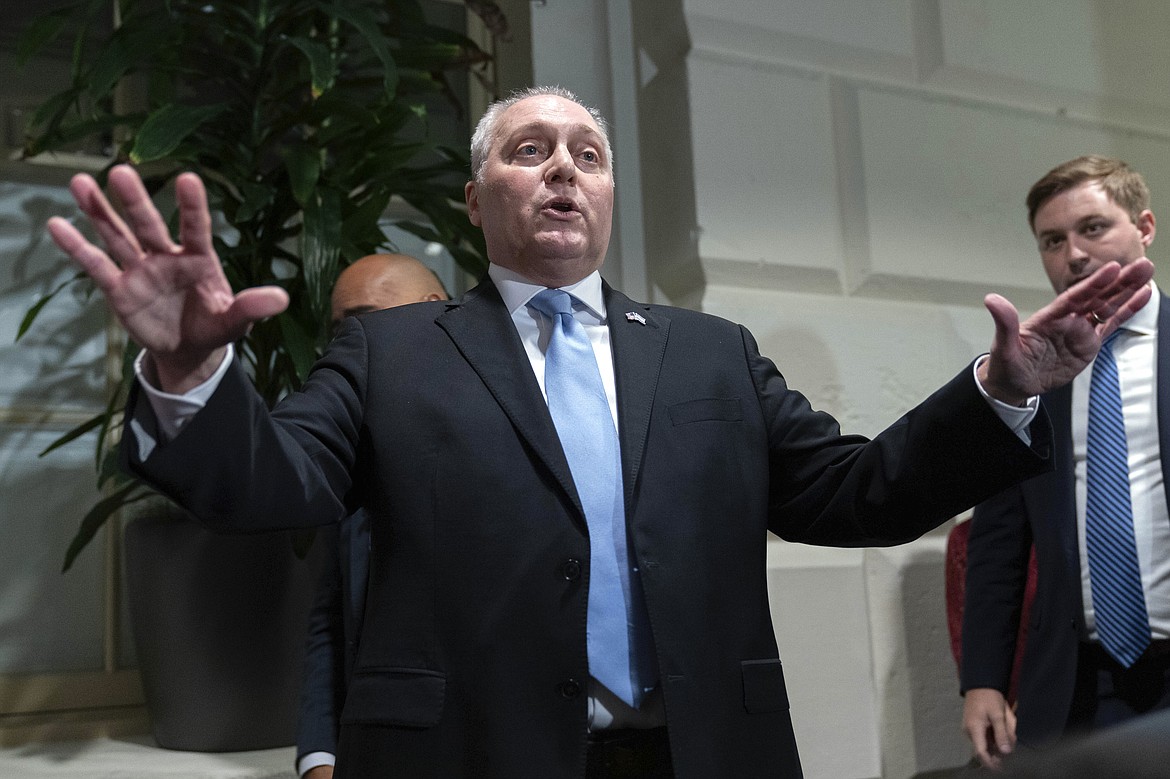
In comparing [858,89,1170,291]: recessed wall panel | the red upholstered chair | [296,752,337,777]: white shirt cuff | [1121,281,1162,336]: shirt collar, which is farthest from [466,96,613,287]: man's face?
[858,89,1170,291]: recessed wall panel

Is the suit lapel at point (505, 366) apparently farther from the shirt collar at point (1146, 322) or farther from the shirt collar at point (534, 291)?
the shirt collar at point (1146, 322)

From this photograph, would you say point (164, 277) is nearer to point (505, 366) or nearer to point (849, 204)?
point (505, 366)

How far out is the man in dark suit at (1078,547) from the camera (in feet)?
5.59

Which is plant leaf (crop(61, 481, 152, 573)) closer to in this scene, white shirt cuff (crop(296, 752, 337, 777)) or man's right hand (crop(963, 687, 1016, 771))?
white shirt cuff (crop(296, 752, 337, 777))

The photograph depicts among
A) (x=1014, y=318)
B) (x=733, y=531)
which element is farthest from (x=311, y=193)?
(x=1014, y=318)

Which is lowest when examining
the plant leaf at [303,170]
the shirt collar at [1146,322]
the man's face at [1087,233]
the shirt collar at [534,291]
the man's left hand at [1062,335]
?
the man's left hand at [1062,335]

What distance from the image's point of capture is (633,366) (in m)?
1.26

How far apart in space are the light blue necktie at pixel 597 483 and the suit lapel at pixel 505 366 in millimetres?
28

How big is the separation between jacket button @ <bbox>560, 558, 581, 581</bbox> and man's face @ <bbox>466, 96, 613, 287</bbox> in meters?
0.37

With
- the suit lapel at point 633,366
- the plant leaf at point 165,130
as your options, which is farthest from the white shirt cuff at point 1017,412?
the plant leaf at point 165,130

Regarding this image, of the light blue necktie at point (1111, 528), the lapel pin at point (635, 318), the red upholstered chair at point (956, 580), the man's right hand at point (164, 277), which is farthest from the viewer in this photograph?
the red upholstered chair at point (956, 580)

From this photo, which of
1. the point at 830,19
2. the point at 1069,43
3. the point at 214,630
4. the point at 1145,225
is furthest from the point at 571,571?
the point at 1069,43

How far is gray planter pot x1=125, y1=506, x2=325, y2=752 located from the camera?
1.83 meters

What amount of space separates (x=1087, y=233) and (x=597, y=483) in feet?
3.90
